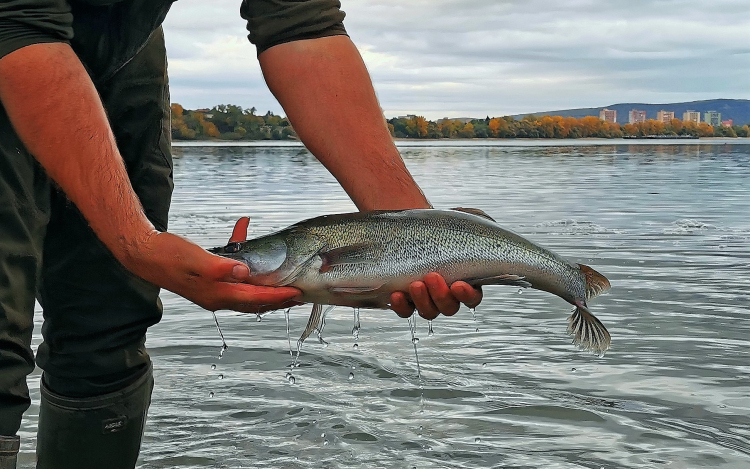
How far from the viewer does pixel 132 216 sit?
2398 millimetres

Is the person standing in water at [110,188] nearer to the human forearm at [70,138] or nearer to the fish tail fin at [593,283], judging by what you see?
the human forearm at [70,138]

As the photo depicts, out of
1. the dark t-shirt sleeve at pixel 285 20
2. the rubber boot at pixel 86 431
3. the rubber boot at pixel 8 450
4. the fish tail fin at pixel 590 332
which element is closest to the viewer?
the rubber boot at pixel 8 450

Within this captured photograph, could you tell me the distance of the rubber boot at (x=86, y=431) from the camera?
11.0 ft

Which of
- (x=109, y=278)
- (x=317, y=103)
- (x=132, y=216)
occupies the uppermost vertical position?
(x=317, y=103)

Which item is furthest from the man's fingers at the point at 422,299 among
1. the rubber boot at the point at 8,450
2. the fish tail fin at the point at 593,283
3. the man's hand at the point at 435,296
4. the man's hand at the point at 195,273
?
the rubber boot at the point at 8,450

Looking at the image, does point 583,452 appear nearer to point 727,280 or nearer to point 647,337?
point 647,337

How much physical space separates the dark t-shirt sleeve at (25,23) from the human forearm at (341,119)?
2.95 feet

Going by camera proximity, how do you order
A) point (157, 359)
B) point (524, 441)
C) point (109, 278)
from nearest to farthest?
1. point (109, 278)
2. point (524, 441)
3. point (157, 359)

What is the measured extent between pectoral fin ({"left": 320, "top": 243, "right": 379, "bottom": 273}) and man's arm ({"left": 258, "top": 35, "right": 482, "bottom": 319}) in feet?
0.93

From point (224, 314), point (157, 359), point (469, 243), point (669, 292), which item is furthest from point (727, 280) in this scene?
point (469, 243)

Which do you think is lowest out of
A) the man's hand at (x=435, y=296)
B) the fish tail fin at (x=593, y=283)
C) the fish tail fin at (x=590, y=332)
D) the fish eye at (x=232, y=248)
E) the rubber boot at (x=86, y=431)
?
the rubber boot at (x=86, y=431)

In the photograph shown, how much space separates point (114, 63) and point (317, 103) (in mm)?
681

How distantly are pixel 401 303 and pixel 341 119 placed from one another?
70cm

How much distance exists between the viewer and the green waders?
118 inches
